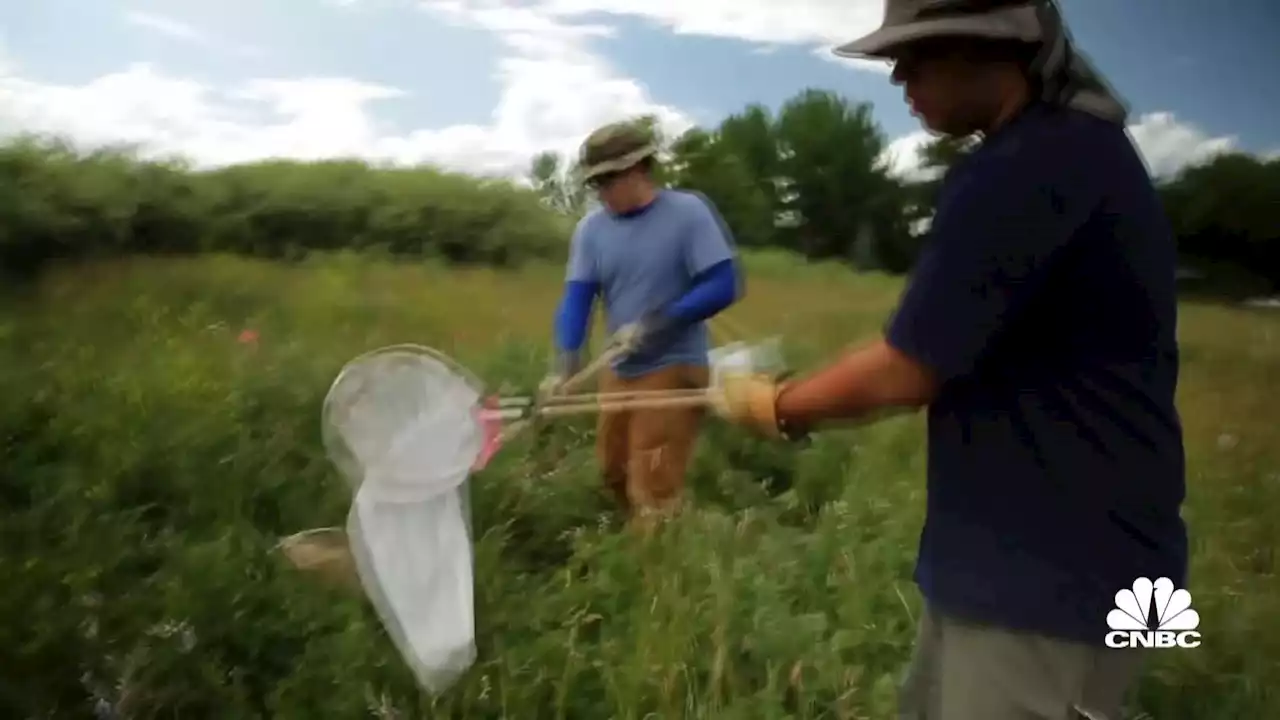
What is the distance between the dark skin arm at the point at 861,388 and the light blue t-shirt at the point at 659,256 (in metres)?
0.41

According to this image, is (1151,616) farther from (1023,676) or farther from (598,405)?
(598,405)

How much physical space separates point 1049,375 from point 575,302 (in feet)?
2.34

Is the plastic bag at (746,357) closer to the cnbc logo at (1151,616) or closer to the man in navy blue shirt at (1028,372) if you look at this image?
the man in navy blue shirt at (1028,372)

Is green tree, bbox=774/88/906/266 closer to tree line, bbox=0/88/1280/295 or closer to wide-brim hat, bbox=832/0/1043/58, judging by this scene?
tree line, bbox=0/88/1280/295

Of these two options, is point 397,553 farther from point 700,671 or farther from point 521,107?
point 521,107

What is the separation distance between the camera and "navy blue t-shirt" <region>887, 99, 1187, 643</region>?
104 centimetres

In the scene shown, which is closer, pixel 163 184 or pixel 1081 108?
pixel 1081 108

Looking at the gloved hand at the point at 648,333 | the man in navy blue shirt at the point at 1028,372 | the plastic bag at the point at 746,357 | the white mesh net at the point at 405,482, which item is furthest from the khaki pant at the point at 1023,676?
the white mesh net at the point at 405,482

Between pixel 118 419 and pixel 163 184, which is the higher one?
pixel 163 184

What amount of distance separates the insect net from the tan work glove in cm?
49

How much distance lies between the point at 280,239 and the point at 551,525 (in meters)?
0.56

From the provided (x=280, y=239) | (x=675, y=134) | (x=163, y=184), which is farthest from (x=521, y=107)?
(x=163, y=184)

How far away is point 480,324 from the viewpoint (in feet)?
5.43

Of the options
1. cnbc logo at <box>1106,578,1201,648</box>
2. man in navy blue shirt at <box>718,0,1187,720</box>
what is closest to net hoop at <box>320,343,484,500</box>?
man in navy blue shirt at <box>718,0,1187,720</box>
